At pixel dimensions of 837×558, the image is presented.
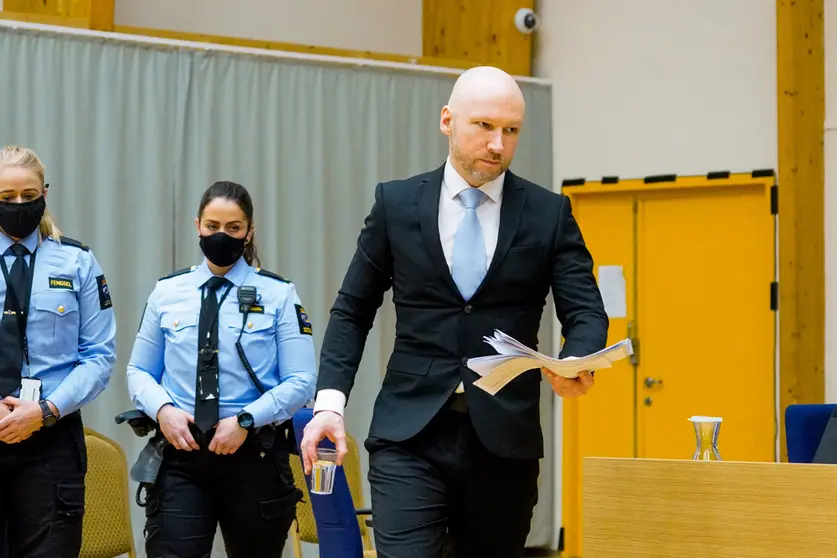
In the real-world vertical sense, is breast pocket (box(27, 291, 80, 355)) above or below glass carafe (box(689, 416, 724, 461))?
above

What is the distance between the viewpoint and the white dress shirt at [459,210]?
259 cm

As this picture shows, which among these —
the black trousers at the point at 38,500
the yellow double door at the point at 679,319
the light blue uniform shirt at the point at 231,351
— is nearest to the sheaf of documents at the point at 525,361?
the light blue uniform shirt at the point at 231,351

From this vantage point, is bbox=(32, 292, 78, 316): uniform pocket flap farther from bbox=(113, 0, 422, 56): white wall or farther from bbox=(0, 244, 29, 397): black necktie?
bbox=(113, 0, 422, 56): white wall

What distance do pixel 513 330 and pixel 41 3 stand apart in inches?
181

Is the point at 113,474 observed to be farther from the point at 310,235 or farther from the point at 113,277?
the point at 310,235

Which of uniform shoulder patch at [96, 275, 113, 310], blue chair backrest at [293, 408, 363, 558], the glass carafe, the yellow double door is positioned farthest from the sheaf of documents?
the yellow double door

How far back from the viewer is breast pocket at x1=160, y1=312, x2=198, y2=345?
3.70 m

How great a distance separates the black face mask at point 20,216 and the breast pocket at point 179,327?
0.53m

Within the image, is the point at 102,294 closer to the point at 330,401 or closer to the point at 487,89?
the point at 330,401

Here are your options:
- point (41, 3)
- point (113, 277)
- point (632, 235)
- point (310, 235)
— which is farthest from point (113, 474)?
point (632, 235)

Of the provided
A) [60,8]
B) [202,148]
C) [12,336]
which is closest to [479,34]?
[202,148]

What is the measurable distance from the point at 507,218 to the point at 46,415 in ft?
5.16

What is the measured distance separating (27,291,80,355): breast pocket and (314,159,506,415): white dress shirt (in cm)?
143

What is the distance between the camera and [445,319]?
2.54 m
